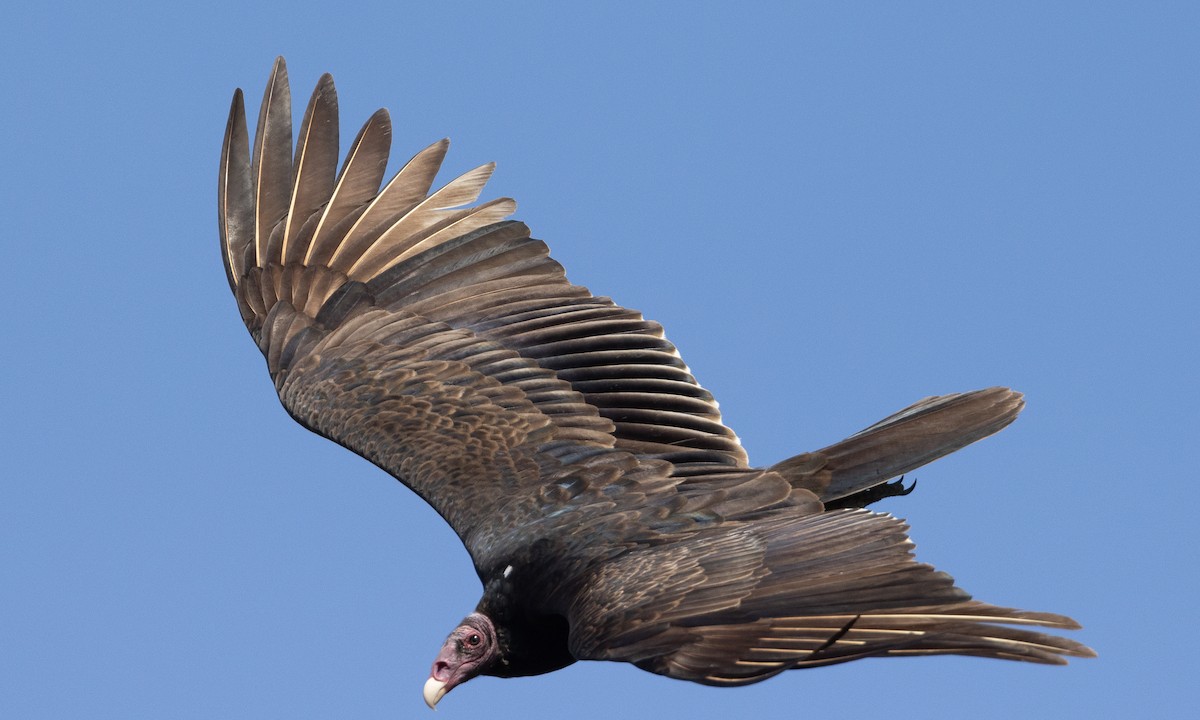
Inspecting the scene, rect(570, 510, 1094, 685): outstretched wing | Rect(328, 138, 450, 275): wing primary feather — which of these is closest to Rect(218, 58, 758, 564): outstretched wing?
Rect(328, 138, 450, 275): wing primary feather

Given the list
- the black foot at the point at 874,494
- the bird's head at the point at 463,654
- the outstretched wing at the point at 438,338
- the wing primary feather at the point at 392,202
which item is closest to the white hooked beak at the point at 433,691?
the bird's head at the point at 463,654

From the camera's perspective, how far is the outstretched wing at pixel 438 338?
755 centimetres

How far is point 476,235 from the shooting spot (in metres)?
8.52

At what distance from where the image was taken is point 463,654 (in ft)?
23.3

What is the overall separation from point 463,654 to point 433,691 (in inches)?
7.0

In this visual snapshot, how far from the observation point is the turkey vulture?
5.95 meters

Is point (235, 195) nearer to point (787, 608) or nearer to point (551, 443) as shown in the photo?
point (551, 443)

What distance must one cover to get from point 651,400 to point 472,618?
1.34 meters

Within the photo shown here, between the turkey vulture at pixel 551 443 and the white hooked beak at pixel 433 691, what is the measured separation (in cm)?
2

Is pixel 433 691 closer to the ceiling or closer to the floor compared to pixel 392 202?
closer to the floor

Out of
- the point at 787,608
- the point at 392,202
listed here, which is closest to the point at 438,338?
the point at 392,202

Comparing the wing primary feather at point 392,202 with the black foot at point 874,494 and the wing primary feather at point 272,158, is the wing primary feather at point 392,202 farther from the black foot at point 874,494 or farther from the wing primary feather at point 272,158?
the black foot at point 874,494

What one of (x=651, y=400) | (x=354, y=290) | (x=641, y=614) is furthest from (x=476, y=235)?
(x=641, y=614)

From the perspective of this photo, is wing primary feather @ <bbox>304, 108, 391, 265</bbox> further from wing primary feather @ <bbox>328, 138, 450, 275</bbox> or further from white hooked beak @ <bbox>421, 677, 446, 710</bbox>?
white hooked beak @ <bbox>421, 677, 446, 710</bbox>
